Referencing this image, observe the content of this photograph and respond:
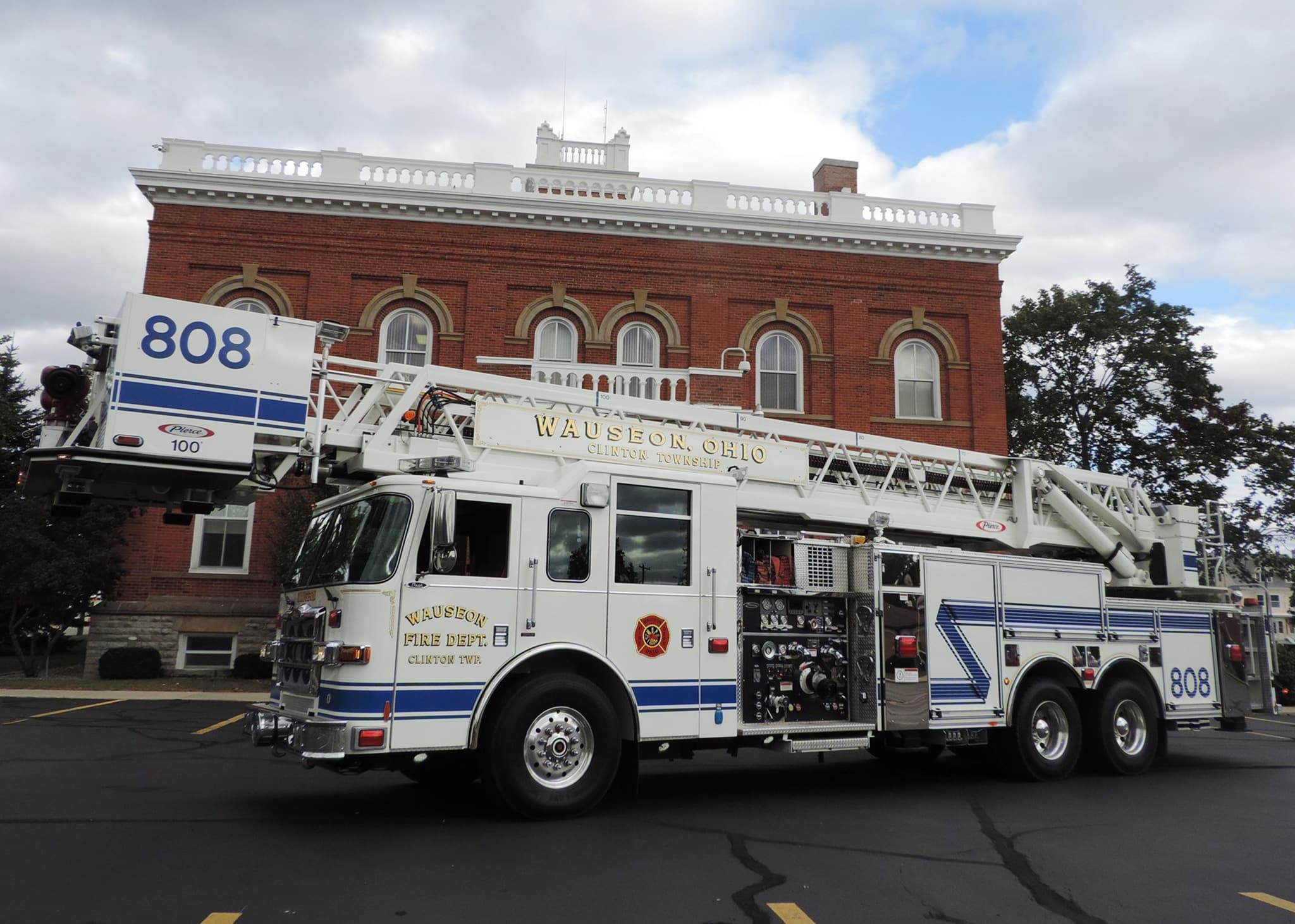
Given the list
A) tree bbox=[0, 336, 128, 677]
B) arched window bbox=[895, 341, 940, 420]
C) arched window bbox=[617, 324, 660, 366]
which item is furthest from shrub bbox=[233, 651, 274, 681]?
arched window bbox=[895, 341, 940, 420]

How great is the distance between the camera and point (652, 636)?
7.90m

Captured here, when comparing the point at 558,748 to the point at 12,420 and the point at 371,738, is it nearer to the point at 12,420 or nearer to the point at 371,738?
the point at 371,738

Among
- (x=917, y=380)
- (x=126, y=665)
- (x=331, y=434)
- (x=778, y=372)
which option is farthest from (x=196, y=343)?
(x=917, y=380)

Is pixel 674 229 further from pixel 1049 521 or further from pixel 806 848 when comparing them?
pixel 806 848

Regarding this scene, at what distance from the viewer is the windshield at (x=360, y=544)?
713 centimetres

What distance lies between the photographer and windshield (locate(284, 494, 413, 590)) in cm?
713

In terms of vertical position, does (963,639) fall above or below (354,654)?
above

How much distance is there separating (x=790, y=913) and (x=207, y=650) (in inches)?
741

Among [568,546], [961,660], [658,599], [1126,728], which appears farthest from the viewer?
[1126,728]

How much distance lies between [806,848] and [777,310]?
18.0 m

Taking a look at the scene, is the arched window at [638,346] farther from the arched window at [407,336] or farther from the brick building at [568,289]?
the arched window at [407,336]

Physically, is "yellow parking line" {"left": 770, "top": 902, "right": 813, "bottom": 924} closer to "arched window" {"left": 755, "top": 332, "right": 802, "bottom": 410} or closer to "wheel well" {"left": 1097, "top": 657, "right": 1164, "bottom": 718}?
"wheel well" {"left": 1097, "top": 657, "right": 1164, "bottom": 718}

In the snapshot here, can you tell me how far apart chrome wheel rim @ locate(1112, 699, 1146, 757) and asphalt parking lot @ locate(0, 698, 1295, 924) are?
0.57 metres

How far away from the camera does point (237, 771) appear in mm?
9789
